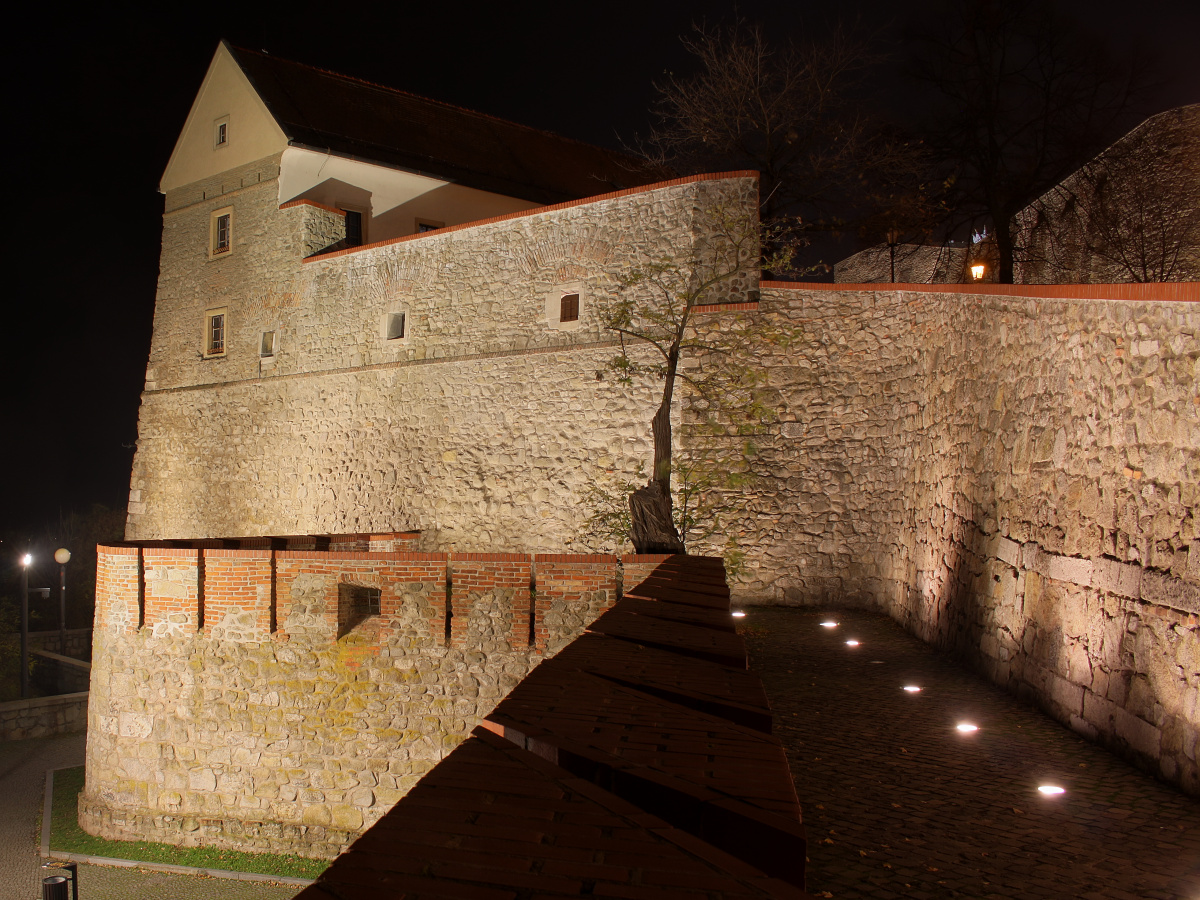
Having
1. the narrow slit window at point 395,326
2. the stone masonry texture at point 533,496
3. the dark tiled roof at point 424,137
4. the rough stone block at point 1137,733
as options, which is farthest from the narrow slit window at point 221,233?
the rough stone block at point 1137,733

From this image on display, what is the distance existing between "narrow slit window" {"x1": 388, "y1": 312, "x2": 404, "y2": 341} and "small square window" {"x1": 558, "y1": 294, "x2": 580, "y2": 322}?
318 centimetres

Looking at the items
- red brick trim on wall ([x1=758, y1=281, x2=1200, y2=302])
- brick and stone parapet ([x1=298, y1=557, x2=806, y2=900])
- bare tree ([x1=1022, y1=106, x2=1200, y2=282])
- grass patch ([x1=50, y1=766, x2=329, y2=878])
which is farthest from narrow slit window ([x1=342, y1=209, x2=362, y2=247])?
brick and stone parapet ([x1=298, y1=557, x2=806, y2=900])

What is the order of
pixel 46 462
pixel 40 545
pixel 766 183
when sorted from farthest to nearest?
1. pixel 46 462
2. pixel 40 545
3. pixel 766 183

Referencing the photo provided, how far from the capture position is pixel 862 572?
987 cm

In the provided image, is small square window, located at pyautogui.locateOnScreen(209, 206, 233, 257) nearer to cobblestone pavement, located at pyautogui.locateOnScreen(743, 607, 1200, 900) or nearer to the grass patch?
the grass patch

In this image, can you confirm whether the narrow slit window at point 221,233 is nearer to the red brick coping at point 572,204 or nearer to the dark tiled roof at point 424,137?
the dark tiled roof at point 424,137

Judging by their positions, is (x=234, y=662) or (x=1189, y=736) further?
(x=234, y=662)

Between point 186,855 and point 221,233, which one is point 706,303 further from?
point 221,233

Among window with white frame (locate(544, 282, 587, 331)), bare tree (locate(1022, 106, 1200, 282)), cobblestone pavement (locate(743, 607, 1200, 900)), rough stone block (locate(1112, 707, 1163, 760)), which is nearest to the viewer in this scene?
cobblestone pavement (locate(743, 607, 1200, 900))

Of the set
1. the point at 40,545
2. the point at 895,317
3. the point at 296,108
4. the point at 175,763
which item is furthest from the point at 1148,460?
the point at 40,545

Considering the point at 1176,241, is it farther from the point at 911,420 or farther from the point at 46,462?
the point at 46,462

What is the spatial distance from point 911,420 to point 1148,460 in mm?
4935

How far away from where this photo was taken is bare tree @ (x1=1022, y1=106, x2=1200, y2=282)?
42.8ft

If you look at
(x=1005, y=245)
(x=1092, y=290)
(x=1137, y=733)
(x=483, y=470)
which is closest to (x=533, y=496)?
(x=483, y=470)
